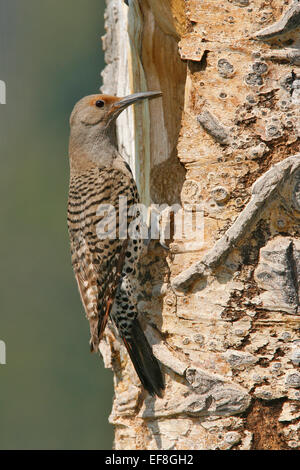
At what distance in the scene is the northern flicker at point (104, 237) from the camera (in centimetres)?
325

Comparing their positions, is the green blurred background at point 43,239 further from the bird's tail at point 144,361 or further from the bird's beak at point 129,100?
the bird's beak at point 129,100

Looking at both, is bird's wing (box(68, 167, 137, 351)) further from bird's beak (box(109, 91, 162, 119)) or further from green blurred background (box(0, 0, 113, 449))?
green blurred background (box(0, 0, 113, 449))

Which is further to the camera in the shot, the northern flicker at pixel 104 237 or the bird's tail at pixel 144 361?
the northern flicker at pixel 104 237

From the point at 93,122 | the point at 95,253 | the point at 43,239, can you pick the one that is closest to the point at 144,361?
the point at 95,253

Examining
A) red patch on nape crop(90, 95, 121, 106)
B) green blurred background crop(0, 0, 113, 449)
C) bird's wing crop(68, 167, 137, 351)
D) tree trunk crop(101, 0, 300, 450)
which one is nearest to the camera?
tree trunk crop(101, 0, 300, 450)

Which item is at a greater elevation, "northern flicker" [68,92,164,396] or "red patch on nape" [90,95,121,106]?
"red patch on nape" [90,95,121,106]

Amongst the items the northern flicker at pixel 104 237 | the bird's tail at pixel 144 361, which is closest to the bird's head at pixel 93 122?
the northern flicker at pixel 104 237

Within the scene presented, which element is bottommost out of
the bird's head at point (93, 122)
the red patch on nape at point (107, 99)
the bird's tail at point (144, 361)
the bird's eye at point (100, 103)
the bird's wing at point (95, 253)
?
the bird's tail at point (144, 361)

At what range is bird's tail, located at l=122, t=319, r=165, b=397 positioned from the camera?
305 cm

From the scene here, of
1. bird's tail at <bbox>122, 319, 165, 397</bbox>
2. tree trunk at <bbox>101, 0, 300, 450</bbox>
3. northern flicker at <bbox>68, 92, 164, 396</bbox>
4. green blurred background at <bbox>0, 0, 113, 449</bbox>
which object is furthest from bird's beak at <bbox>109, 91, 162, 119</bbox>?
green blurred background at <bbox>0, 0, 113, 449</bbox>

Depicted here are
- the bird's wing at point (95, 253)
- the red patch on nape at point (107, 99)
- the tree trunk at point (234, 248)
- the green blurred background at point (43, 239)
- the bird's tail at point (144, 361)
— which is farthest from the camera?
the green blurred background at point (43, 239)

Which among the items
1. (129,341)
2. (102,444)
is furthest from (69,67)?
(129,341)

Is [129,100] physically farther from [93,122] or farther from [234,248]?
[234,248]

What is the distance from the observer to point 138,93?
11.0 feet
